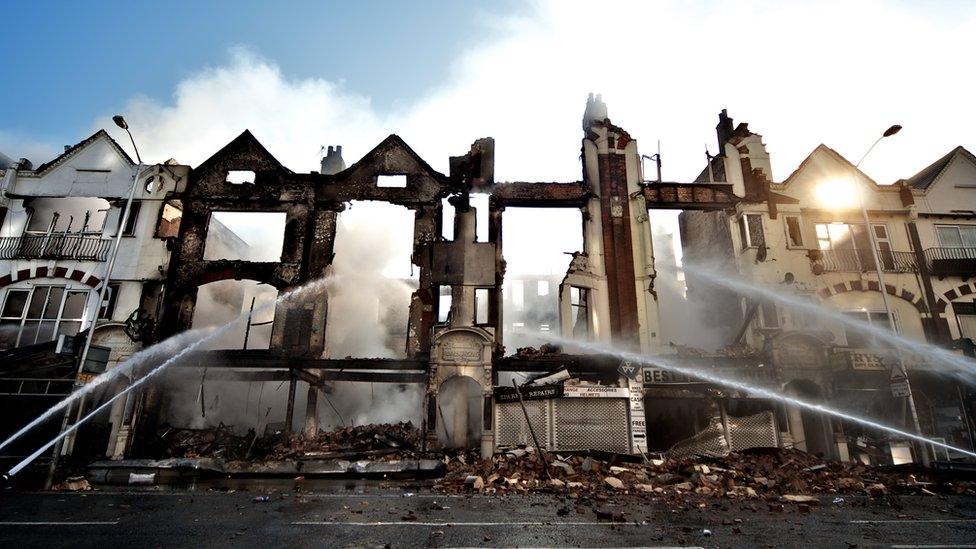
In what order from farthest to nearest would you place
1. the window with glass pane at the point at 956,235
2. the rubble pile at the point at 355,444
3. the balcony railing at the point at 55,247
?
the window with glass pane at the point at 956,235
the balcony railing at the point at 55,247
the rubble pile at the point at 355,444

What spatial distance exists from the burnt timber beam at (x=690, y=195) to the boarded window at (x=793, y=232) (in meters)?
2.78

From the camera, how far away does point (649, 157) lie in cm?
2584

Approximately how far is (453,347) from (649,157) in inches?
602

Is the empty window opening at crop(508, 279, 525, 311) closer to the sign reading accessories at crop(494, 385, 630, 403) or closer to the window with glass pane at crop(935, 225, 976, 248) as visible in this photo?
the window with glass pane at crop(935, 225, 976, 248)

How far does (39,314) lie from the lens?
2125 centimetres

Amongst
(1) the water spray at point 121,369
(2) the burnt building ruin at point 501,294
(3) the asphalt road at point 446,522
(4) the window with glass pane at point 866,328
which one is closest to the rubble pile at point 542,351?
(2) the burnt building ruin at point 501,294

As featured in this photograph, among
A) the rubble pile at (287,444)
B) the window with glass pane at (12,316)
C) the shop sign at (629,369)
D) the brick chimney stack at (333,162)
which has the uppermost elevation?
the brick chimney stack at (333,162)

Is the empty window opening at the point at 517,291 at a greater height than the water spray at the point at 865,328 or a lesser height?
greater

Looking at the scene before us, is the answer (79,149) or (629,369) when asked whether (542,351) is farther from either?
(79,149)

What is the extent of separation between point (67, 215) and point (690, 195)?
30.9 metres

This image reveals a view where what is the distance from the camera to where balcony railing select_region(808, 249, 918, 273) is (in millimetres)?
23531

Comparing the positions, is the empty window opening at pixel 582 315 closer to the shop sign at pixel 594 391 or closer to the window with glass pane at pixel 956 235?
the shop sign at pixel 594 391

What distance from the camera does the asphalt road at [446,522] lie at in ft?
24.6

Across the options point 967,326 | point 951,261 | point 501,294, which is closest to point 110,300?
point 501,294
